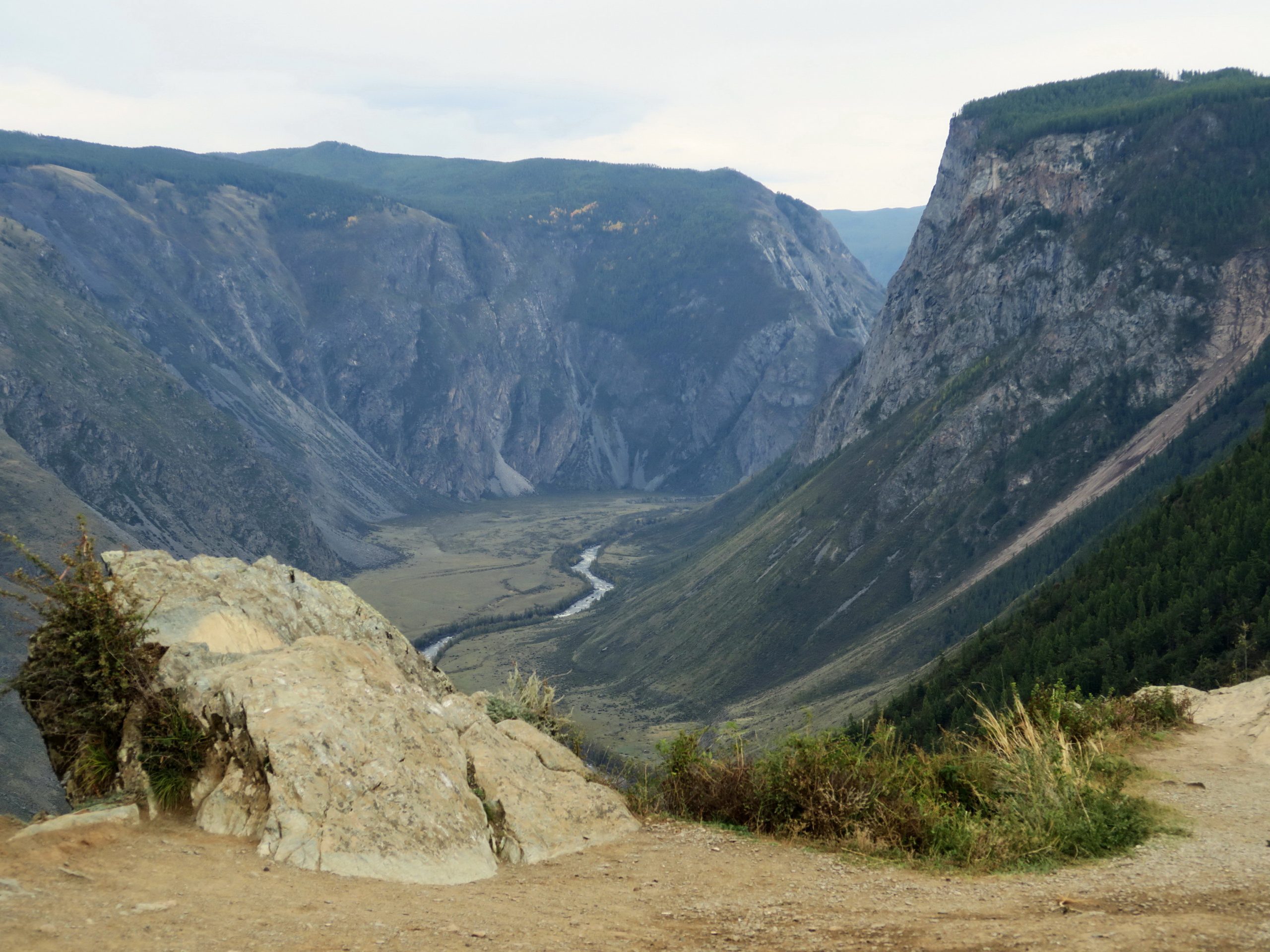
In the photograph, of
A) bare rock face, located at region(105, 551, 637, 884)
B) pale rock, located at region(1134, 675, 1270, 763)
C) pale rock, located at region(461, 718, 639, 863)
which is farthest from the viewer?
pale rock, located at region(1134, 675, 1270, 763)

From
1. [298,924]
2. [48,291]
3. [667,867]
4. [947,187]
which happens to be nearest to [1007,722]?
[667,867]

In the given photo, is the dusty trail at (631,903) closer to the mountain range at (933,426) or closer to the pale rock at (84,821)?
the pale rock at (84,821)

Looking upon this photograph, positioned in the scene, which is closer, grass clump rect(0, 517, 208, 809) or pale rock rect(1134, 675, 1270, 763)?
grass clump rect(0, 517, 208, 809)

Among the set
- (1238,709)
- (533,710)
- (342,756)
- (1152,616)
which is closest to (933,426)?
(1152,616)

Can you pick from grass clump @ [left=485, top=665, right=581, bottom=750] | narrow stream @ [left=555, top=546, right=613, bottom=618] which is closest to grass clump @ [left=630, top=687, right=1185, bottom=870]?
grass clump @ [left=485, top=665, right=581, bottom=750]

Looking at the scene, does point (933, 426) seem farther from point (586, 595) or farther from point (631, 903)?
point (631, 903)

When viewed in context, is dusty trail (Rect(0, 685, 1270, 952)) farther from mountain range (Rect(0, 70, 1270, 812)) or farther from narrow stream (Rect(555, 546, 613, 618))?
narrow stream (Rect(555, 546, 613, 618))

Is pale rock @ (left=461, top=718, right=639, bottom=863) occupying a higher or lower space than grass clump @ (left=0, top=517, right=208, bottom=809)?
lower

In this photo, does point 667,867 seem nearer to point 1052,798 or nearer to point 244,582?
point 1052,798
